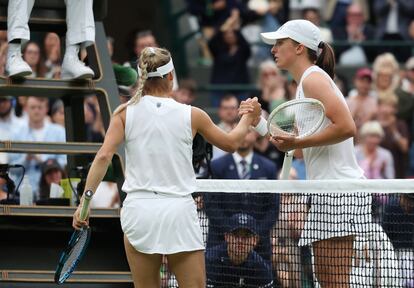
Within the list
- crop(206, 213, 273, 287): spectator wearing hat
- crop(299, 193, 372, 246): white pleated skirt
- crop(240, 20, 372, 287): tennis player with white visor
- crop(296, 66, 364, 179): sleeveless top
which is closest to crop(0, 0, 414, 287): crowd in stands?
crop(206, 213, 273, 287): spectator wearing hat

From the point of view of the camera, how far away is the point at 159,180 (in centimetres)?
771

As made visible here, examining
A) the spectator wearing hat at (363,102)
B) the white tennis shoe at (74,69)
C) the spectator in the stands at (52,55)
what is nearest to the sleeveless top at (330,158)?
the white tennis shoe at (74,69)

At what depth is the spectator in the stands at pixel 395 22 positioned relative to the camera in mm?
19484

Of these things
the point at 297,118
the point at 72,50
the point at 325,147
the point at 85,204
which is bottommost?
the point at 85,204

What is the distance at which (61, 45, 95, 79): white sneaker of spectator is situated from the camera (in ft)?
31.4

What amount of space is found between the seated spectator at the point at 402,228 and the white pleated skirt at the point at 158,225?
1.61m

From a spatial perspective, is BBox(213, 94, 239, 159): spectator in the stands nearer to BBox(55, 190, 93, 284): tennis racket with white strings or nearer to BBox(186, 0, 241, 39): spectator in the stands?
BBox(186, 0, 241, 39): spectator in the stands

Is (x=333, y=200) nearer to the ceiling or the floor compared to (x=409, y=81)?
nearer to the ceiling

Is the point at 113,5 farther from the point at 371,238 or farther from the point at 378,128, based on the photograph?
the point at 371,238

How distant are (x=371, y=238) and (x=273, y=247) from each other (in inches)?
37.3

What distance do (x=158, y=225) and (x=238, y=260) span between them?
1778 mm

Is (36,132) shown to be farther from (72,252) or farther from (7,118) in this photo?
(72,252)

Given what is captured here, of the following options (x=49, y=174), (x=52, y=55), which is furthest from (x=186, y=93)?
(x=49, y=174)

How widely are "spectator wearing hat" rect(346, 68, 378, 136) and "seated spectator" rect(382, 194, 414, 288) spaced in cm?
737
